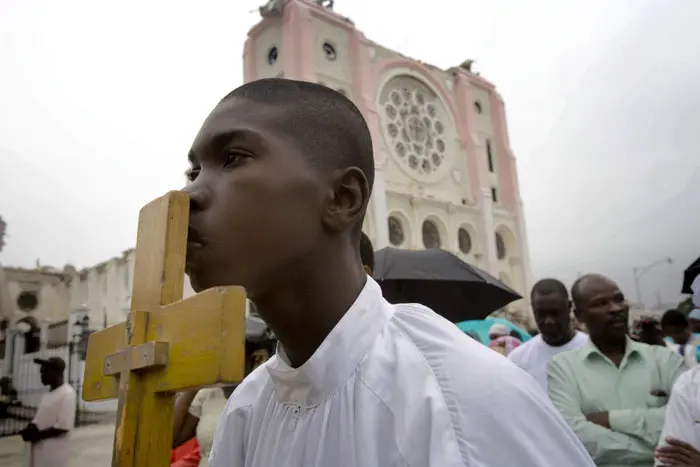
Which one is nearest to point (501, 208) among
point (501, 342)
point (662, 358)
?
point (501, 342)

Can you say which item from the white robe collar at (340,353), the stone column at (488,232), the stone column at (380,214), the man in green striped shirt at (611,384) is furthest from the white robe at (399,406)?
the stone column at (488,232)

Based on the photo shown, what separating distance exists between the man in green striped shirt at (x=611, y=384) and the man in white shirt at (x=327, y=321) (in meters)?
1.80

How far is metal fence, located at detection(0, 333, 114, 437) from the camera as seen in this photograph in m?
11.8

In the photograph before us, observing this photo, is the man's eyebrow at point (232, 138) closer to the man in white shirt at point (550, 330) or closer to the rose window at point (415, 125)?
the man in white shirt at point (550, 330)

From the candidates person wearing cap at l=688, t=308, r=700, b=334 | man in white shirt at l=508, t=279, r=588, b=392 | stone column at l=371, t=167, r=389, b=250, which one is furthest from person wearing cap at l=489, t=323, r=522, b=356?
stone column at l=371, t=167, r=389, b=250

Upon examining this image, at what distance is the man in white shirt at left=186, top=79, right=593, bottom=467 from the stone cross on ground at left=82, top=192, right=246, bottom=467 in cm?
6

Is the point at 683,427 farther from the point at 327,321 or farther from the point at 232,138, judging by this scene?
the point at 232,138

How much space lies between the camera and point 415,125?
2519 cm

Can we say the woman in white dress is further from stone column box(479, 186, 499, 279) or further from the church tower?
stone column box(479, 186, 499, 279)

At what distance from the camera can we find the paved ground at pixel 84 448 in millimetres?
7533

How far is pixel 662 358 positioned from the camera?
2.64 meters

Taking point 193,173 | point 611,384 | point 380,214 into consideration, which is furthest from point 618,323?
point 380,214

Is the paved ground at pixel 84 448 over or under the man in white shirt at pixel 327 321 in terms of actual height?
under

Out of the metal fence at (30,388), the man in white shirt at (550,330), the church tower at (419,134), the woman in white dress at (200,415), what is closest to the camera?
the woman in white dress at (200,415)
